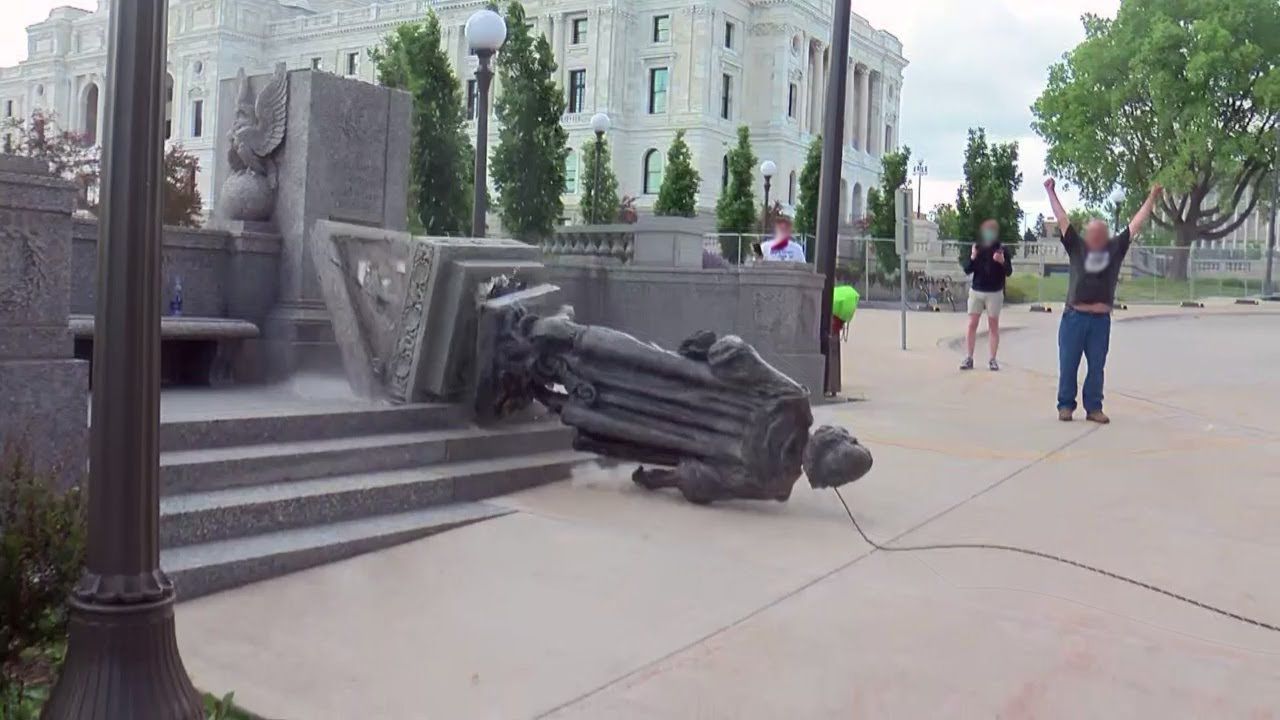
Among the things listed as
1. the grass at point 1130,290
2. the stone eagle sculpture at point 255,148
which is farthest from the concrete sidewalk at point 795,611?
the grass at point 1130,290

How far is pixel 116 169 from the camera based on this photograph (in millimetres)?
2941

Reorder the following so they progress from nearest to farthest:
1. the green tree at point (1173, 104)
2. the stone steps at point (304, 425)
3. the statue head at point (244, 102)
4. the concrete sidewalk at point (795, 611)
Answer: the concrete sidewalk at point (795, 611) < the stone steps at point (304, 425) < the statue head at point (244, 102) < the green tree at point (1173, 104)

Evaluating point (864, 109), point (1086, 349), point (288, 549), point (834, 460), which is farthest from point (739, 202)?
point (288, 549)

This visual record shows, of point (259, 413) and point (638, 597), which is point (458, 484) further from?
point (638, 597)

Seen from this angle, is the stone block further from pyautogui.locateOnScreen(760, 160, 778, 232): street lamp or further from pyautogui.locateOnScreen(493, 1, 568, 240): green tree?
pyautogui.locateOnScreen(760, 160, 778, 232): street lamp

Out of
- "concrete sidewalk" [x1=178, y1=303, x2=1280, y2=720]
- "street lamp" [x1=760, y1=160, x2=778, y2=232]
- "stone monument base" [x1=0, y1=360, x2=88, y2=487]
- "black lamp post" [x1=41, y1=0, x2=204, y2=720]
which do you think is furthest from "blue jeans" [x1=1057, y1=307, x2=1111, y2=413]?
"street lamp" [x1=760, y1=160, x2=778, y2=232]

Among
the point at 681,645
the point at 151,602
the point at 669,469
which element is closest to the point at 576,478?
the point at 669,469

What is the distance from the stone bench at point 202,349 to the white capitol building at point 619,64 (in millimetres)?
71427

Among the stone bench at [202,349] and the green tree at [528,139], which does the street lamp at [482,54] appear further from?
the green tree at [528,139]

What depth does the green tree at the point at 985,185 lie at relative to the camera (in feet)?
148

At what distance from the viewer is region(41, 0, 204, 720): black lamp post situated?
2.93 meters

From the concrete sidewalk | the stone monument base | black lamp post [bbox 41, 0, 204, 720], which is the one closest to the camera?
black lamp post [bbox 41, 0, 204, 720]

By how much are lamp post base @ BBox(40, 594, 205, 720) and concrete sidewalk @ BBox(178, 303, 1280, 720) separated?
646 mm

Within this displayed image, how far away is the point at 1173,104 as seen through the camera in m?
57.0
